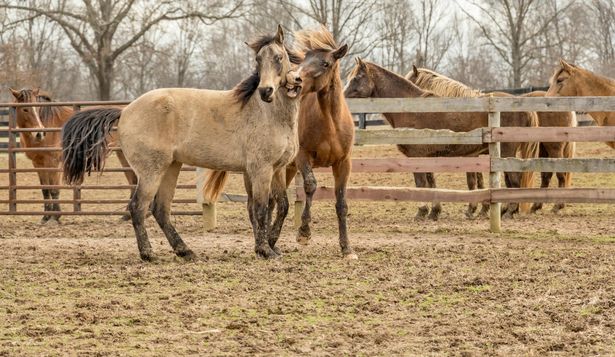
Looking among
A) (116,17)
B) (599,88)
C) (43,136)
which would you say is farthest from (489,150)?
(116,17)

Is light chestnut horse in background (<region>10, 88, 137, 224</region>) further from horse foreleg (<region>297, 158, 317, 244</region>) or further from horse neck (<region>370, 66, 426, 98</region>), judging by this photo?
horse foreleg (<region>297, 158, 317, 244</region>)

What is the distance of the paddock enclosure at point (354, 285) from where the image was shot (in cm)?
475

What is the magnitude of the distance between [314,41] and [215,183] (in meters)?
1.89

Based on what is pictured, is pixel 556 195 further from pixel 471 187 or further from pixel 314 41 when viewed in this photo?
pixel 314 41

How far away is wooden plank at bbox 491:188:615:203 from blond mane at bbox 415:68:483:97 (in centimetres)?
213

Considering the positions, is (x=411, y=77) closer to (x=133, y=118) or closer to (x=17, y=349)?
(x=133, y=118)

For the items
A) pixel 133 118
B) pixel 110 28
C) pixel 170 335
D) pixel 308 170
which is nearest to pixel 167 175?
pixel 133 118

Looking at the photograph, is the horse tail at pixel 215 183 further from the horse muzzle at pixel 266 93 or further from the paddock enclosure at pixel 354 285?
the horse muzzle at pixel 266 93

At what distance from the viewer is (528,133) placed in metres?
9.73

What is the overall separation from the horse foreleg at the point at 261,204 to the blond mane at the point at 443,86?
4.85 metres

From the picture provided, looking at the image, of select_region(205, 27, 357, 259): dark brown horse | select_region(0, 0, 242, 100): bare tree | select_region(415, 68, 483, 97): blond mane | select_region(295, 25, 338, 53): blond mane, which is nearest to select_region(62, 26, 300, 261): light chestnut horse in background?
select_region(205, 27, 357, 259): dark brown horse

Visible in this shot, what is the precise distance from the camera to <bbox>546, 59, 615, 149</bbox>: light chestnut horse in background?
12.3 metres

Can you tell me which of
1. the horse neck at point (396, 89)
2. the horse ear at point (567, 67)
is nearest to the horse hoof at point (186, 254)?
the horse neck at point (396, 89)

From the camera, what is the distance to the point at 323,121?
26.5 feet
